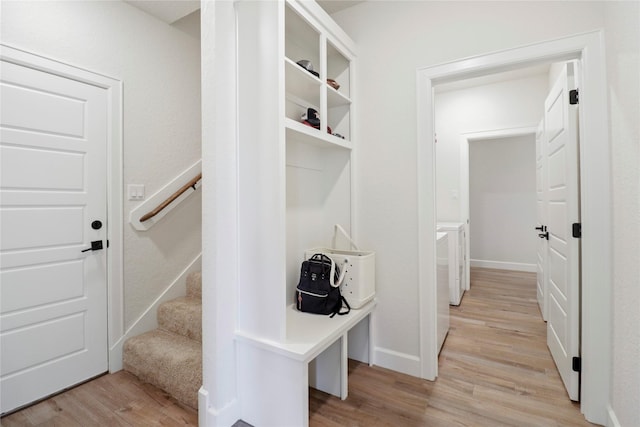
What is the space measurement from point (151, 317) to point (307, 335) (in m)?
1.54

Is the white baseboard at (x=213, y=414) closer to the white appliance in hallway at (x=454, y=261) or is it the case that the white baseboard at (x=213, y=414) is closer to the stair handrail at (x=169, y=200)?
the stair handrail at (x=169, y=200)

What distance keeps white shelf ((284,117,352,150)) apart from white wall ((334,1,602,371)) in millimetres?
228

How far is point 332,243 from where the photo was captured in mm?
2332

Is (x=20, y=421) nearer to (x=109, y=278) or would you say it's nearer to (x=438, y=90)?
(x=109, y=278)

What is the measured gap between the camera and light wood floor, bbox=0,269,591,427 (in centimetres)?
162

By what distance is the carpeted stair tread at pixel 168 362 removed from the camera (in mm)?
1757

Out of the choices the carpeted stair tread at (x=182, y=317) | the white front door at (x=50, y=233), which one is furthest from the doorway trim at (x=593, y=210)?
the white front door at (x=50, y=233)

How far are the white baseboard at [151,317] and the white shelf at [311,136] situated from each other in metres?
1.59

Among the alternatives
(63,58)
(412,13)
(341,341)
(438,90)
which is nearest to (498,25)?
(412,13)

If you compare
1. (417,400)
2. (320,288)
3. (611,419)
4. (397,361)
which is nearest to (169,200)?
(320,288)

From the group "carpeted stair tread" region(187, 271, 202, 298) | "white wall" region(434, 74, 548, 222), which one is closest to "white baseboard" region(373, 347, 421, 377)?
"carpeted stair tread" region(187, 271, 202, 298)

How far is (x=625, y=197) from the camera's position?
137 centimetres

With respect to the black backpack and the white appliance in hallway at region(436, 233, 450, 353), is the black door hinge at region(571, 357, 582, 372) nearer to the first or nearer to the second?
the white appliance in hallway at region(436, 233, 450, 353)

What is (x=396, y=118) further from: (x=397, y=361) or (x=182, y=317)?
(x=182, y=317)
